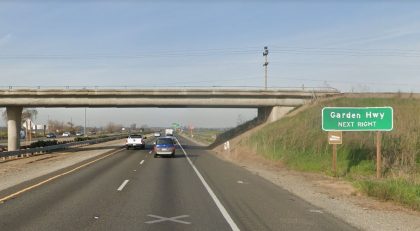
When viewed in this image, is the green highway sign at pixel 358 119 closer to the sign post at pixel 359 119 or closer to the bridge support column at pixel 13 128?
the sign post at pixel 359 119

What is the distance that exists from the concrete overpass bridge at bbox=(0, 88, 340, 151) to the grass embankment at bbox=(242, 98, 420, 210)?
25.9ft

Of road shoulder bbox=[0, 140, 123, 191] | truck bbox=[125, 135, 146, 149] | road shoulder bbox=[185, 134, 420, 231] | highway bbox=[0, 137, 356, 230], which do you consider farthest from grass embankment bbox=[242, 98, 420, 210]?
truck bbox=[125, 135, 146, 149]

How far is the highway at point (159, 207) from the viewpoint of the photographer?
8.95m

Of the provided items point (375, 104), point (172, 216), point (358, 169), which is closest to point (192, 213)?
point (172, 216)

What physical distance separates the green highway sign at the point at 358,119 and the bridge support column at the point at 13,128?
36094mm

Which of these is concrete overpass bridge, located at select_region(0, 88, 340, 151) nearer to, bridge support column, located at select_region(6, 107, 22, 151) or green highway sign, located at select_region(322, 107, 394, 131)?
bridge support column, located at select_region(6, 107, 22, 151)

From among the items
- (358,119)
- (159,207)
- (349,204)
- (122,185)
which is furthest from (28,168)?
(349,204)

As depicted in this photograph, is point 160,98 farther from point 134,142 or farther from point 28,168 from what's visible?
point 28,168

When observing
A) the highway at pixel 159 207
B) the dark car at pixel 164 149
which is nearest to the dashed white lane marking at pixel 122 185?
the highway at pixel 159 207

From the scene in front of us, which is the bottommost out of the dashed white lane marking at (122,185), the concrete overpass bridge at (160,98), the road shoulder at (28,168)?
the road shoulder at (28,168)

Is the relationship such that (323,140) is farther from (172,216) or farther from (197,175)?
(172,216)

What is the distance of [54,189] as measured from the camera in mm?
14641

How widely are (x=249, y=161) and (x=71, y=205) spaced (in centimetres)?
2015

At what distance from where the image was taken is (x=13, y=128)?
153 feet
